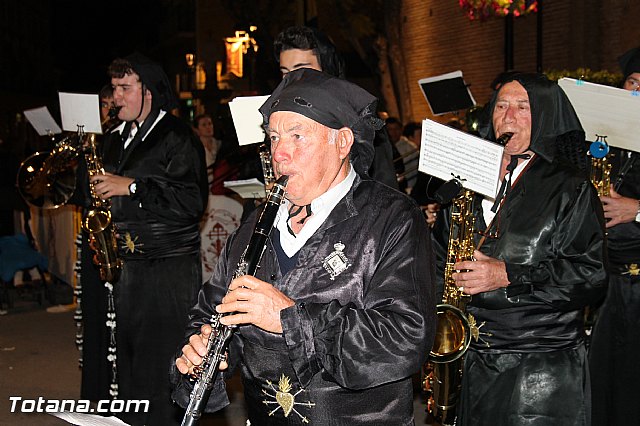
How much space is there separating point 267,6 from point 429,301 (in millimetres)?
18149

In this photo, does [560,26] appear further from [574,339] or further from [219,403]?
[219,403]

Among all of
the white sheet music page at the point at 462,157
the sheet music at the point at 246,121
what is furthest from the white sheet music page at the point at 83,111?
the white sheet music page at the point at 462,157

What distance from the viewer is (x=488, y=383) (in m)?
3.96

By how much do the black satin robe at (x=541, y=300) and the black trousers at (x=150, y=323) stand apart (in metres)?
2.32

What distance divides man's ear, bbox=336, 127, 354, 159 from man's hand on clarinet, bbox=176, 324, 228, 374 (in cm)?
71

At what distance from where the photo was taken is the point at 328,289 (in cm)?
280

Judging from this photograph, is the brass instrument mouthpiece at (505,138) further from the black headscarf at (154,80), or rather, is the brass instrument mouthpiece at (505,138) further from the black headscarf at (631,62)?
the black headscarf at (154,80)

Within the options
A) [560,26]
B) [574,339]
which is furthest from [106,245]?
[560,26]

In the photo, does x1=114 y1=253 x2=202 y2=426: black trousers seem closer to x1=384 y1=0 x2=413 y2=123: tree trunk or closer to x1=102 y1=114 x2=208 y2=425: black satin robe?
x1=102 y1=114 x2=208 y2=425: black satin robe

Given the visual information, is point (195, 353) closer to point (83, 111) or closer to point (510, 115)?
point (510, 115)

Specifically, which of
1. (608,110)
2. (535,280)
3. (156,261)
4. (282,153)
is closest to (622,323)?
(608,110)

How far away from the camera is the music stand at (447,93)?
22.3 ft

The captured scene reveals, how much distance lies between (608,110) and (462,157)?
1.27 m

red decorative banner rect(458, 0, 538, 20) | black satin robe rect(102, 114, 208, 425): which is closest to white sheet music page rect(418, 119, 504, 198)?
black satin robe rect(102, 114, 208, 425)
